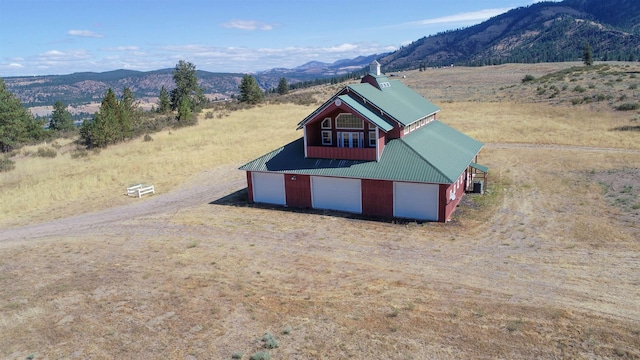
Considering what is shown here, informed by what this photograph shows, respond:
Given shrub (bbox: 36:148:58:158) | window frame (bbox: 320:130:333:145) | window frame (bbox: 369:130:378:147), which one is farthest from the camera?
shrub (bbox: 36:148:58:158)

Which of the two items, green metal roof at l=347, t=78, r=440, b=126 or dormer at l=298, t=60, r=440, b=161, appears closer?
dormer at l=298, t=60, r=440, b=161

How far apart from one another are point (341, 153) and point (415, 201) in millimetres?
5568

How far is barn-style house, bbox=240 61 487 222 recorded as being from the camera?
79.4 ft

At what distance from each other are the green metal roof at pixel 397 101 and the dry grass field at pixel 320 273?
22.8 ft

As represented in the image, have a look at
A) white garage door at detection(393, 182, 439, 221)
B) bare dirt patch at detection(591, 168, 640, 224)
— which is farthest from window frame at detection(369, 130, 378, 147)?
bare dirt patch at detection(591, 168, 640, 224)

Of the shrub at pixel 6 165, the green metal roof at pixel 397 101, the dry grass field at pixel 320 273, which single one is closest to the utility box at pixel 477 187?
the dry grass field at pixel 320 273

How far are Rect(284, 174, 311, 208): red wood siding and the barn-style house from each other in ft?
0.21

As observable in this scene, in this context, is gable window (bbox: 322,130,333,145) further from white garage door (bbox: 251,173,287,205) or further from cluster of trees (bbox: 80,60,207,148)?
cluster of trees (bbox: 80,60,207,148)

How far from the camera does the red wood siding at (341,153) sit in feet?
85.7

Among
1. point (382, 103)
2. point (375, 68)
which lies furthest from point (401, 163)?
point (375, 68)

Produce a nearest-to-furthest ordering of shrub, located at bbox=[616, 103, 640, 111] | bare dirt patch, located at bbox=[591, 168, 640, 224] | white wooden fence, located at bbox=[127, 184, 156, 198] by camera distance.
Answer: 1. bare dirt patch, located at bbox=[591, 168, 640, 224]
2. white wooden fence, located at bbox=[127, 184, 156, 198]
3. shrub, located at bbox=[616, 103, 640, 111]

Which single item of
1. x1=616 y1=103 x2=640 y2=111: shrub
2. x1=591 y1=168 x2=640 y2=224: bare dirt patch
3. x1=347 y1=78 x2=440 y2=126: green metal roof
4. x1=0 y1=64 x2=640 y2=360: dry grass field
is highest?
x1=347 y1=78 x2=440 y2=126: green metal roof

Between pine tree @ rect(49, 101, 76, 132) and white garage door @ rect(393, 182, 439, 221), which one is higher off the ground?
pine tree @ rect(49, 101, 76, 132)

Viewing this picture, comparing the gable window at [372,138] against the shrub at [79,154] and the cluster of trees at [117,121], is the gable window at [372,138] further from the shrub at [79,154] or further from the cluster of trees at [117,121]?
the cluster of trees at [117,121]
